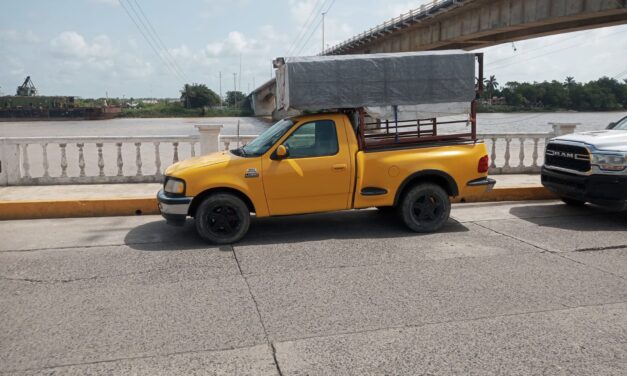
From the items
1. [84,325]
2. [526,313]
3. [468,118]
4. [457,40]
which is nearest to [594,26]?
[457,40]

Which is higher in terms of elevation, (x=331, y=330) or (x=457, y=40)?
(x=457, y=40)

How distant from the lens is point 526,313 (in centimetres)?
446

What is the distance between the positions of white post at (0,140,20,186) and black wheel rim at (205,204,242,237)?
5.68 metres

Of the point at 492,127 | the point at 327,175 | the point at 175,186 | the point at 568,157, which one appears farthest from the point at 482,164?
the point at 492,127

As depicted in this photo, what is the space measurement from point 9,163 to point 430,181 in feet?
26.1

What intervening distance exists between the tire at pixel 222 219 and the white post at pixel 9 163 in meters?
5.59

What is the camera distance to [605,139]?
26.0 ft

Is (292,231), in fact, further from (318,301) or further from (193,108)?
(193,108)

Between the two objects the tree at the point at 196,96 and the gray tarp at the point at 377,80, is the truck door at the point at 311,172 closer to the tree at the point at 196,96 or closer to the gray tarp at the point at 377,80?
the gray tarp at the point at 377,80

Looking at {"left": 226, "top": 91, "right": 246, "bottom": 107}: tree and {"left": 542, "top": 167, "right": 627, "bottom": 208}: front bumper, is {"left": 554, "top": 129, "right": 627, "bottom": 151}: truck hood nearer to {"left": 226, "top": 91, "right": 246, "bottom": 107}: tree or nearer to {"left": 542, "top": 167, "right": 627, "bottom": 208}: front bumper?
{"left": 542, "top": 167, "right": 627, "bottom": 208}: front bumper

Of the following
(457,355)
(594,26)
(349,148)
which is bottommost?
(457,355)

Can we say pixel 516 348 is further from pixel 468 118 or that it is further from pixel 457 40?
pixel 457 40

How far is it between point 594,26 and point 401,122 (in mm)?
23411

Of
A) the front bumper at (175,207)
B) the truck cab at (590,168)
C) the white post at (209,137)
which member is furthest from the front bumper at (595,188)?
the white post at (209,137)
